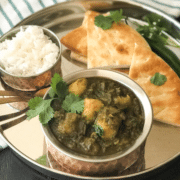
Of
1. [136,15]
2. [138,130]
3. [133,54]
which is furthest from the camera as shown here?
[136,15]

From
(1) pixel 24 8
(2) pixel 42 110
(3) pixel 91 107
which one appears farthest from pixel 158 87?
(1) pixel 24 8

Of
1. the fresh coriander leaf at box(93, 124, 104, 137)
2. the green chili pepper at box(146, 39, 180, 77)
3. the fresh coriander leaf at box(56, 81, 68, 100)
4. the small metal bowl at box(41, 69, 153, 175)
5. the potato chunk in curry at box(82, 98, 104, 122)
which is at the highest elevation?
the fresh coriander leaf at box(56, 81, 68, 100)

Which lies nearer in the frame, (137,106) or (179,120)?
(137,106)

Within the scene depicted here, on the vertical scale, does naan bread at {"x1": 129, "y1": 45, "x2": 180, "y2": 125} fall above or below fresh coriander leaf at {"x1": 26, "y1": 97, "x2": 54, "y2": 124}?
below

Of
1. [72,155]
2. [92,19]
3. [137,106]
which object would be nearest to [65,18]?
[92,19]

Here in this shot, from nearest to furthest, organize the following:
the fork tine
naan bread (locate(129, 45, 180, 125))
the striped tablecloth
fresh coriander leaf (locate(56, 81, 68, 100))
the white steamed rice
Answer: fresh coriander leaf (locate(56, 81, 68, 100))
naan bread (locate(129, 45, 180, 125))
the fork tine
the white steamed rice
the striped tablecloth

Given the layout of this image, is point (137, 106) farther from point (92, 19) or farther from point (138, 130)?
point (92, 19)

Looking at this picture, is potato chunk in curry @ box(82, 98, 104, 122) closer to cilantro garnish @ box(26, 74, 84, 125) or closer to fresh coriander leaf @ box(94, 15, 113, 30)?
cilantro garnish @ box(26, 74, 84, 125)

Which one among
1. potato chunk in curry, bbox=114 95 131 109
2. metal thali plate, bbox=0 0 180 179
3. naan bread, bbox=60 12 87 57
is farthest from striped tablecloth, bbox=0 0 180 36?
potato chunk in curry, bbox=114 95 131 109
